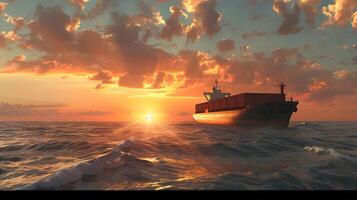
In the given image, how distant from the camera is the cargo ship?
60.6 metres

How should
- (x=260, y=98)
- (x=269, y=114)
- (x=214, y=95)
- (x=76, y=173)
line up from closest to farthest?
(x=76, y=173), (x=269, y=114), (x=260, y=98), (x=214, y=95)

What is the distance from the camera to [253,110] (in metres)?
61.4

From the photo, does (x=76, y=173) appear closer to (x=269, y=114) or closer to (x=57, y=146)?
(x=57, y=146)

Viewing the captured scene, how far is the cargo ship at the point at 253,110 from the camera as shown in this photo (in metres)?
60.6

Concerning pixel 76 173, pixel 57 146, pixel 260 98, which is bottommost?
pixel 57 146

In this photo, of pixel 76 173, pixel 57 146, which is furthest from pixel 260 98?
pixel 76 173

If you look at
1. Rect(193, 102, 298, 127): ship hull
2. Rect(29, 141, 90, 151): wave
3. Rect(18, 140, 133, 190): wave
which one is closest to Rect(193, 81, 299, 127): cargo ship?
Rect(193, 102, 298, 127): ship hull

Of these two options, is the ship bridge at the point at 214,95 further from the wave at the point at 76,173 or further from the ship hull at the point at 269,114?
the wave at the point at 76,173

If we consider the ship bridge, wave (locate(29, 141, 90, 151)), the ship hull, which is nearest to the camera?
wave (locate(29, 141, 90, 151))

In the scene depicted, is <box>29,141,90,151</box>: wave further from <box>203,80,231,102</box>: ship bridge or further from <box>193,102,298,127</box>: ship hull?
<box>203,80,231,102</box>: ship bridge

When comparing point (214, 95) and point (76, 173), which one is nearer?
point (76, 173)
